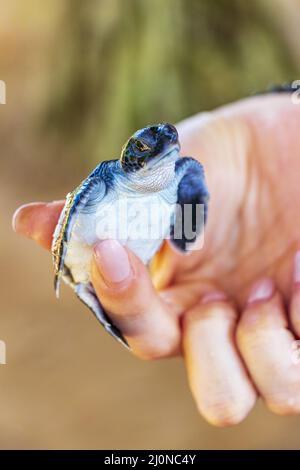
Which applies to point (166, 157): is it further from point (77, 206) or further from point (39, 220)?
point (39, 220)

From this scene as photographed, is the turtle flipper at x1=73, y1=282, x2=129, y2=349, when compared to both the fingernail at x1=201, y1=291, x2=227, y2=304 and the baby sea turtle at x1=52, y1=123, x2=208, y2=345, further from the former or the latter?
the fingernail at x1=201, y1=291, x2=227, y2=304

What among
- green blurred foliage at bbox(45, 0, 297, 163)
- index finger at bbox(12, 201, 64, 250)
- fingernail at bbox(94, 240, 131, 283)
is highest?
green blurred foliage at bbox(45, 0, 297, 163)

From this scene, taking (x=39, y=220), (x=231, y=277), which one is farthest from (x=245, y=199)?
(x=39, y=220)

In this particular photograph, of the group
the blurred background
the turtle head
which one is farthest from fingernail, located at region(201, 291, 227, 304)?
the turtle head

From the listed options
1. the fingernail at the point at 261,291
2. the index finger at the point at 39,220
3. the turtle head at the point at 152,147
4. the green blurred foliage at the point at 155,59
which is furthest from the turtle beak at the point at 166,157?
the green blurred foliage at the point at 155,59

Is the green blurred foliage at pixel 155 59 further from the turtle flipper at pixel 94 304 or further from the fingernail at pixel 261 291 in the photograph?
the turtle flipper at pixel 94 304

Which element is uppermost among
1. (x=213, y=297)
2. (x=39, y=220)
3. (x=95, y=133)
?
(x=95, y=133)
